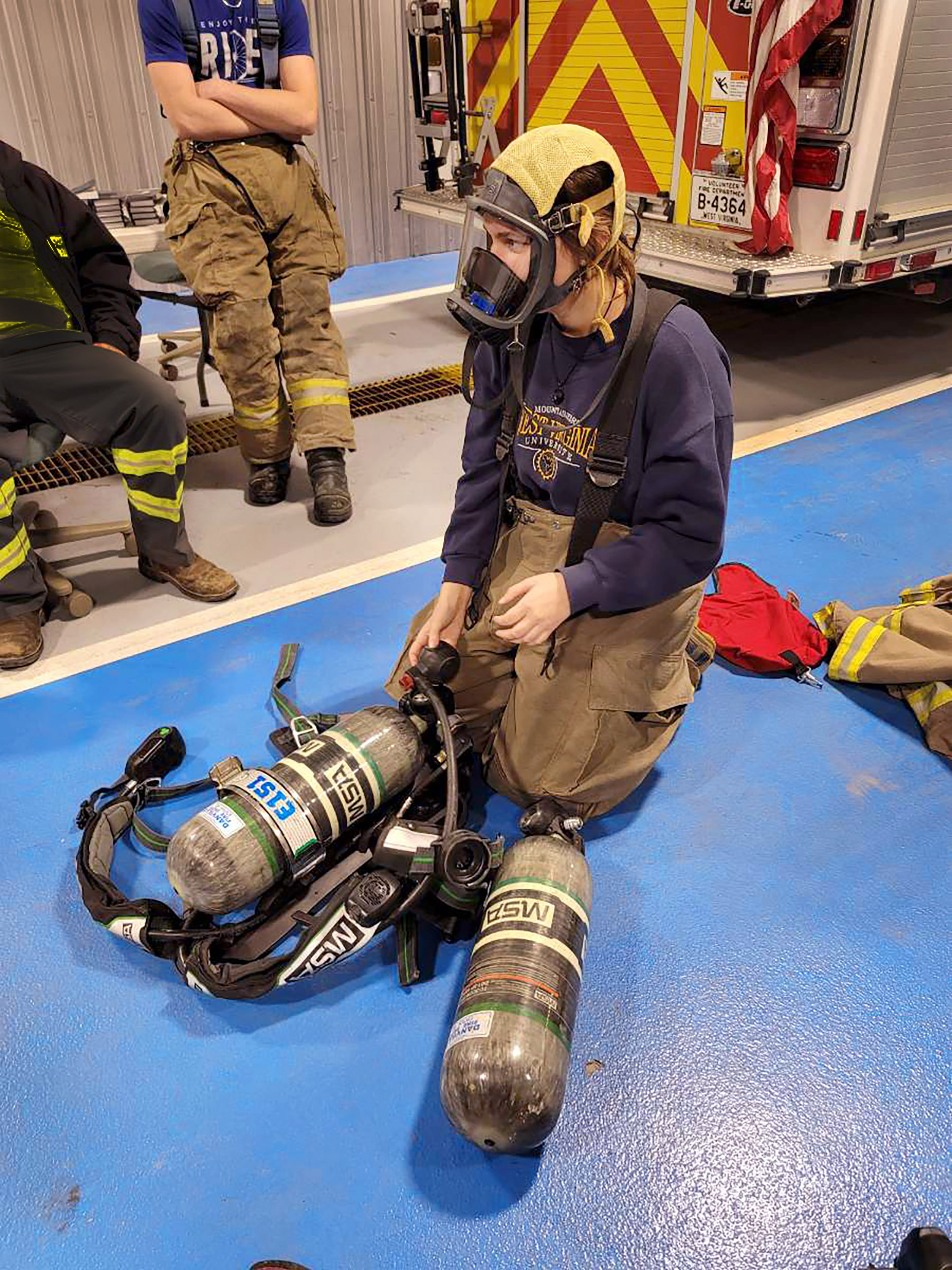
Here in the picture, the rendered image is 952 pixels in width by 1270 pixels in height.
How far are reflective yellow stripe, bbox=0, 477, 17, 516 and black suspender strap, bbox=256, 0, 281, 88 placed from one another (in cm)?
197

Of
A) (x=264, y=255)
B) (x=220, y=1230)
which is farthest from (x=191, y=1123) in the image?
(x=264, y=255)

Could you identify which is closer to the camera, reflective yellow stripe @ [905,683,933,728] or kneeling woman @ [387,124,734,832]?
kneeling woman @ [387,124,734,832]

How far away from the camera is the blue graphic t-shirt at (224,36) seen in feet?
11.3

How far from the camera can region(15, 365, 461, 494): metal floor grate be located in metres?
4.44

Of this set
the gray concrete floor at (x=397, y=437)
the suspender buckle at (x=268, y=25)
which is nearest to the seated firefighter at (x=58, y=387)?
the gray concrete floor at (x=397, y=437)

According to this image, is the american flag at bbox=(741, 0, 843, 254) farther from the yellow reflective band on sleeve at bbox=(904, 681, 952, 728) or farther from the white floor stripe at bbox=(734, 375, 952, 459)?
the yellow reflective band on sleeve at bbox=(904, 681, 952, 728)

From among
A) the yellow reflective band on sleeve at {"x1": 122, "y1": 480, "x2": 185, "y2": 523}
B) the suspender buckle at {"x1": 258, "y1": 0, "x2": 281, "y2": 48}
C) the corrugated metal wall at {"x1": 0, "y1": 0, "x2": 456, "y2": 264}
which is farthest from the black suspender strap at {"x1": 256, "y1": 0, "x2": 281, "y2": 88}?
the corrugated metal wall at {"x1": 0, "y1": 0, "x2": 456, "y2": 264}

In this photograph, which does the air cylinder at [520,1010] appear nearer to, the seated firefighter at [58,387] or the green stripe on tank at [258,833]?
the green stripe on tank at [258,833]

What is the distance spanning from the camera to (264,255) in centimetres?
386

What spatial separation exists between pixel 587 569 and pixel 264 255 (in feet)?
8.37

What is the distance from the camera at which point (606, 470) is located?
2084 mm

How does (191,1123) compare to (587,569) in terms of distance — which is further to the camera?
(587,569)

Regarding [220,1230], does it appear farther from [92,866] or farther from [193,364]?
[193,364]

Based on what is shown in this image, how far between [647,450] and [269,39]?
8.98 feet
